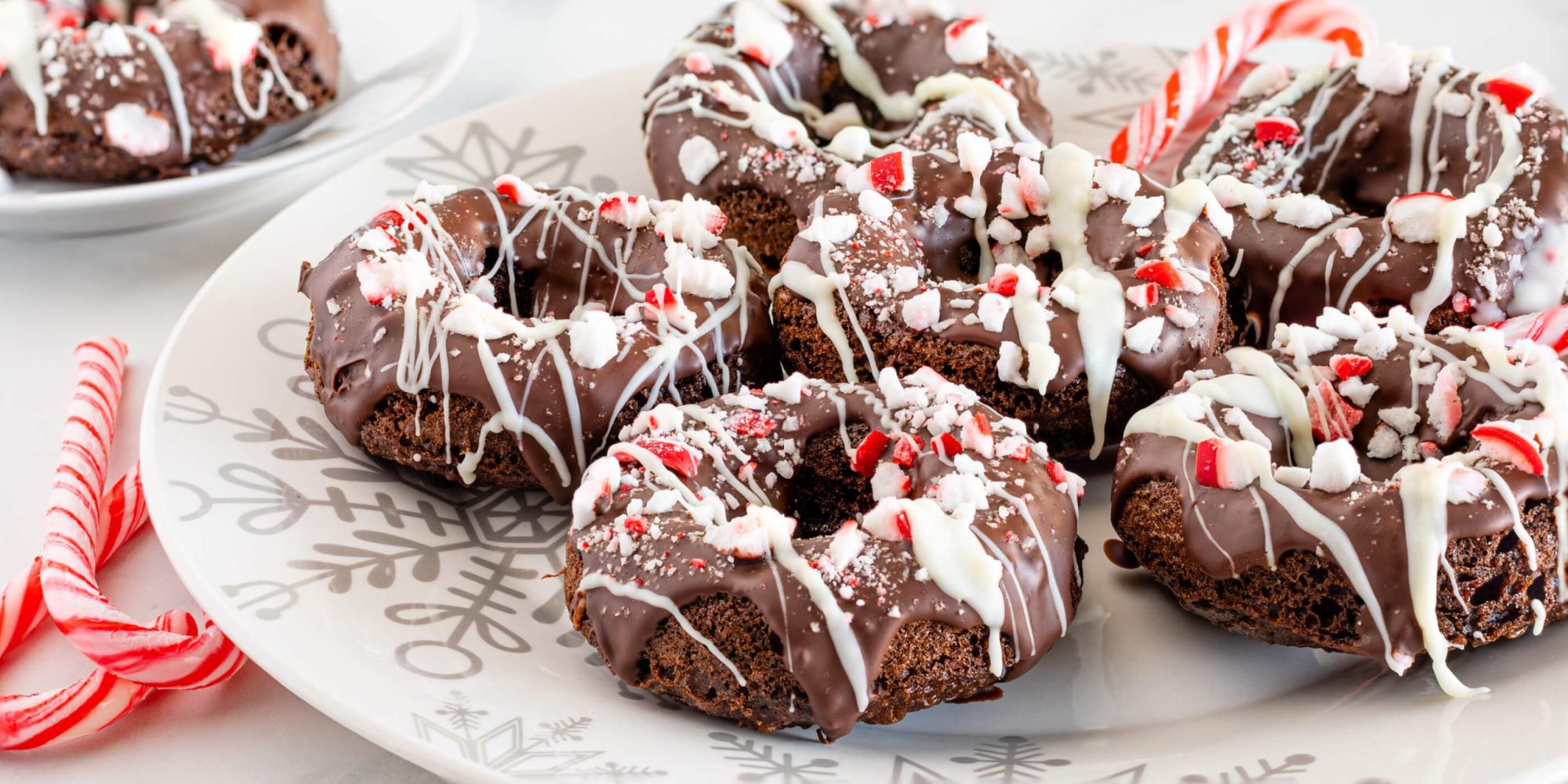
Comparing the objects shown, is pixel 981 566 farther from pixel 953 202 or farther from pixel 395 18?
pixel 395 18

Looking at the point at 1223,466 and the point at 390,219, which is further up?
the point at 390,219

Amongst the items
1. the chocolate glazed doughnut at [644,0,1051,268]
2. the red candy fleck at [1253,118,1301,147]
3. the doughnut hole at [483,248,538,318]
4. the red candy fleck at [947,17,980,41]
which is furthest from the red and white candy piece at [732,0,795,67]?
the red candy fleck at [1253,118,1301,147]

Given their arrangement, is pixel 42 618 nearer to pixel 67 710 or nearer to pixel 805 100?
pixel 67 710

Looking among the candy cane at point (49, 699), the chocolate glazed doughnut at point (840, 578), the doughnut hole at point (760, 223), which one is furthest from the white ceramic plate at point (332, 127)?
the chocolate glazed doughnut at point (840, 578)

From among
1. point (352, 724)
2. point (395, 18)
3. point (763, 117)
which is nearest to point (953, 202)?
point (763, 117)

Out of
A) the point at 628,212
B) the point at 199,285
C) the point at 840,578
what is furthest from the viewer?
the point at 199,285

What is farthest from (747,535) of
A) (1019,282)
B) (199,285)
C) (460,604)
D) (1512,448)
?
(199,285)

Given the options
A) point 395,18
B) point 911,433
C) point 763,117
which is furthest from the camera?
point 395,18
